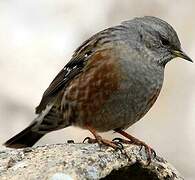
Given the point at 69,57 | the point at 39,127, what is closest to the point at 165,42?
the point at 39,127

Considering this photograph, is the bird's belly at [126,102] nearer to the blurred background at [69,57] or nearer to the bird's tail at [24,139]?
the bird's tail at [24,139]

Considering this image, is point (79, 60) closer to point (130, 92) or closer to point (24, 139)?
point (130, 92)

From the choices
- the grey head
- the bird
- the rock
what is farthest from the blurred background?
the rock

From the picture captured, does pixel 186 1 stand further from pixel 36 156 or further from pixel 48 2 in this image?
pixel 36 156

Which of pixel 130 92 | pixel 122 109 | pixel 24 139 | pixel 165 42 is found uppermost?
pixel 165 42

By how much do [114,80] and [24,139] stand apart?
1.08 meters

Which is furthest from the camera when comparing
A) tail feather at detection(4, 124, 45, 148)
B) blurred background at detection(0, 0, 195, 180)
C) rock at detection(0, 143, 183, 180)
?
blurred background at detection(0, 0, 195, 180)

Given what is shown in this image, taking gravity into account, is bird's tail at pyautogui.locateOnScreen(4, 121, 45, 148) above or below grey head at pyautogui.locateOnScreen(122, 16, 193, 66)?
below

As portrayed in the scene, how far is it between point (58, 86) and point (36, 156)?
1801mm

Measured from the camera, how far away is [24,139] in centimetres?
680

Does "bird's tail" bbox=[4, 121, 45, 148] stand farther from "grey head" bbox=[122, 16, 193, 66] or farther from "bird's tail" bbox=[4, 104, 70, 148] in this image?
"grey head" bbox=[122, 16, 193, 66]

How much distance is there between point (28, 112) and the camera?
828 centimetres

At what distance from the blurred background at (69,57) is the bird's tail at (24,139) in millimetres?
1002

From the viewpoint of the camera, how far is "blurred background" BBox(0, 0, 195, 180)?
808 centimetres
